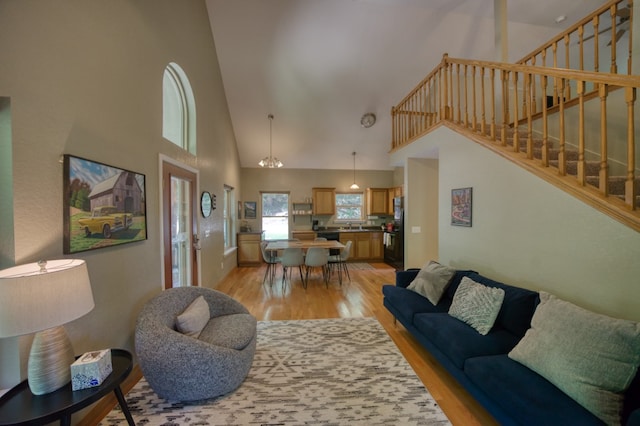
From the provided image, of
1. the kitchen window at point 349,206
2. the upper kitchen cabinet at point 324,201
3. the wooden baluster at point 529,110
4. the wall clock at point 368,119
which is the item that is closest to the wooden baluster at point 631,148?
the wooden baluster at point 529,110

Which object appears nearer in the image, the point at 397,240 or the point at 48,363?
the point at 48,363

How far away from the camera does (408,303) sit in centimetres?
273

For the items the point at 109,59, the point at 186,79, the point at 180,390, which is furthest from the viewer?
the point at 186,79

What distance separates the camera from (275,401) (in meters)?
1.96

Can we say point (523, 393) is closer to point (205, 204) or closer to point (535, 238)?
point (535, 238)

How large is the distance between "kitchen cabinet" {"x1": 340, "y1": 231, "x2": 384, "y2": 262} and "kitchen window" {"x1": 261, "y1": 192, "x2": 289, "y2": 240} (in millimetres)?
1759

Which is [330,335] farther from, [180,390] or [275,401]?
[180,390]

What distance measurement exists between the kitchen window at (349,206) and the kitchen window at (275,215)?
158 centimetres

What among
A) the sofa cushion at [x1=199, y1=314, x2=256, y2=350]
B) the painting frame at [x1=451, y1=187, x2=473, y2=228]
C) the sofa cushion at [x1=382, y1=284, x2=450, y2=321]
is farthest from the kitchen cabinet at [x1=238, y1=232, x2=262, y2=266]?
the painting frame at [x1=451, y1=187, x2=473, y2=228]

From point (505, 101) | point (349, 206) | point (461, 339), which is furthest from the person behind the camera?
point (349, 206)

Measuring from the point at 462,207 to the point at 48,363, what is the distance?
3.69m

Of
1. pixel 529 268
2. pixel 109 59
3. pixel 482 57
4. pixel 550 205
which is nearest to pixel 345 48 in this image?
pixel 482 57

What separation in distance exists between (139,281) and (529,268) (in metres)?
3.56

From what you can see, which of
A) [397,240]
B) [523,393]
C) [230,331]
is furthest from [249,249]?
[523,393]
